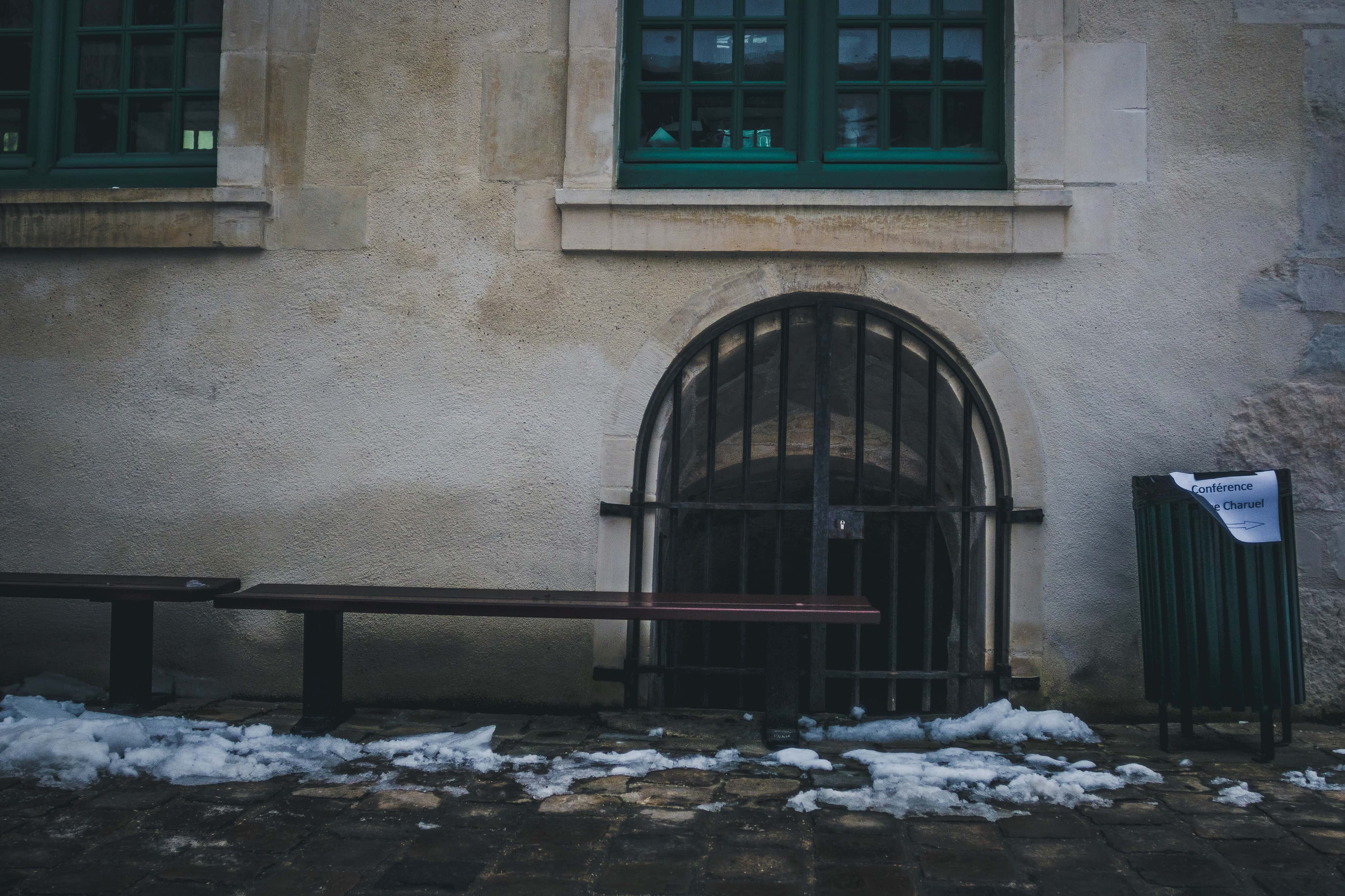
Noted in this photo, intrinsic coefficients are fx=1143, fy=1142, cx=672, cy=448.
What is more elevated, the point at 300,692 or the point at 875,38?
the point at 875,38

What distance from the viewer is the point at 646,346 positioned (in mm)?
5395

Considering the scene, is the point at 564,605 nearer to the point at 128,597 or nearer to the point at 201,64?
the point at 128,597

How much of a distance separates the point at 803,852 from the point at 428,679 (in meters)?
2.50

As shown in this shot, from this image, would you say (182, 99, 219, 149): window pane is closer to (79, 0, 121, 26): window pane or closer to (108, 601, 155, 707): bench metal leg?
(79, 0, 121, 26): window pane

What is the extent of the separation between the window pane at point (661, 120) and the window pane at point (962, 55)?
1317mm

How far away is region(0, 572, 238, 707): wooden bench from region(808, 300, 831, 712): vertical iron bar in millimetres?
2734

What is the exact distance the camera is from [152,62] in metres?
5.84

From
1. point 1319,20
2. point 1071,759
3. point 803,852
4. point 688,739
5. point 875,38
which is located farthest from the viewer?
point 875,38

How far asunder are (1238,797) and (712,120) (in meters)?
3.75

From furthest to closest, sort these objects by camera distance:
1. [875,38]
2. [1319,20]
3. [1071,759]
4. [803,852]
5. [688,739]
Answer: [875,38] < [1319,20] < [688,739] < [1071,759] < [803,852]

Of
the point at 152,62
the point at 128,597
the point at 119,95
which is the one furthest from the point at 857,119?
the point at 128,597

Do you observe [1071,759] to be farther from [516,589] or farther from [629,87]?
[629,87]

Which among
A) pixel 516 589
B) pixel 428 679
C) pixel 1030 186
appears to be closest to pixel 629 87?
pixel 1030 186

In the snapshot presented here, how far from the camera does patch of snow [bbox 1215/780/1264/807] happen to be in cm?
395
